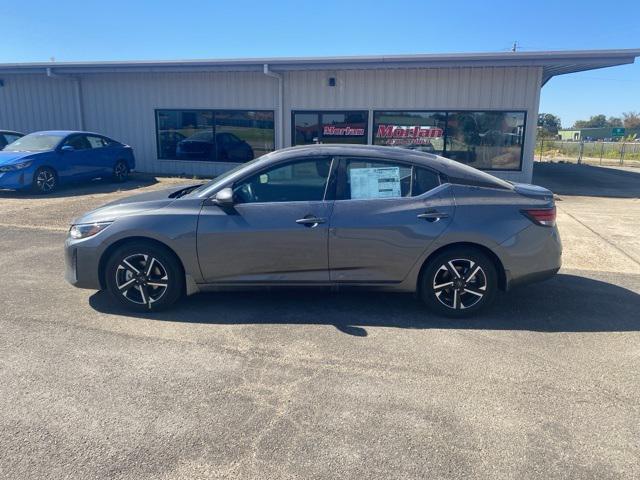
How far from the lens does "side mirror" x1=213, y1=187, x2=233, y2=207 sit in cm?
427

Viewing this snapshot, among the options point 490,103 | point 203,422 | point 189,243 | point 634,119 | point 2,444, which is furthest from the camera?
point 634,119

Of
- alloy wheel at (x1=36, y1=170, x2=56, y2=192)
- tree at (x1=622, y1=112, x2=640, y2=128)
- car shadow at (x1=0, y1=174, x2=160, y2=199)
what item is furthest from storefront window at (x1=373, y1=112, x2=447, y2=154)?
tree at (x1=622, y1=112, x2=640, y2=128)

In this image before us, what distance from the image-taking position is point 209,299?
4.93m

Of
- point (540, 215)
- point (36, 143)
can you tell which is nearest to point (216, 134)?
point (36, 143)

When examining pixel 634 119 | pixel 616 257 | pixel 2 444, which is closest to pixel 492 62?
pixel 616 257

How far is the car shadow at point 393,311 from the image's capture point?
14.4 ft

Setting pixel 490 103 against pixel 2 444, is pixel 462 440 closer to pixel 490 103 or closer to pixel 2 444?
pixel 2 444

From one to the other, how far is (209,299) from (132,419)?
2077 millimetres

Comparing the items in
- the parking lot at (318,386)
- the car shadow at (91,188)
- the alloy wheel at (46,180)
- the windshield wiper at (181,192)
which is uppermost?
the windshield wiper at (181,192)

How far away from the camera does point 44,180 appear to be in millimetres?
11984

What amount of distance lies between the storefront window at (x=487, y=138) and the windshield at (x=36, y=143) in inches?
421

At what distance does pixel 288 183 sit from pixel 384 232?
0.99 metres

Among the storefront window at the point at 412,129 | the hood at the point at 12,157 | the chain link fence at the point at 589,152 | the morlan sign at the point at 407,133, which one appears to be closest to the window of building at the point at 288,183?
the hood at the point at 12,157

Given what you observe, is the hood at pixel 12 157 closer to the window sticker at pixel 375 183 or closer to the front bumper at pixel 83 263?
the front bumper at pixel 83 263
